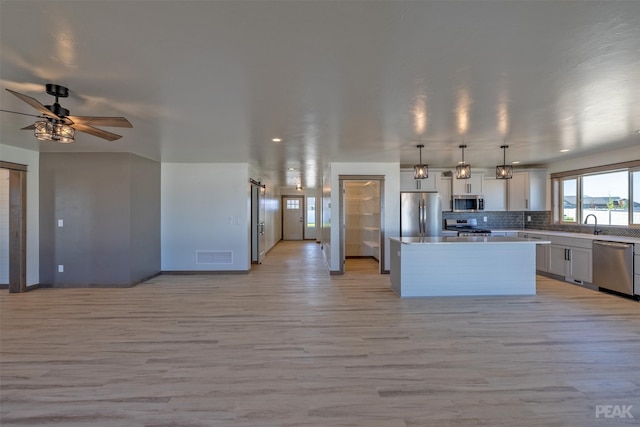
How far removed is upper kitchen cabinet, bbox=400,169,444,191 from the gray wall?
5.27 meters

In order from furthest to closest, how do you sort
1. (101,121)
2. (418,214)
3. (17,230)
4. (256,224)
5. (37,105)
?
(256,224)
(418,214)
(17,230)
(101,121)
(37,105)

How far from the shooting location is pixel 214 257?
263 inches

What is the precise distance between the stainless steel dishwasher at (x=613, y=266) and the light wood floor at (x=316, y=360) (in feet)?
0.96

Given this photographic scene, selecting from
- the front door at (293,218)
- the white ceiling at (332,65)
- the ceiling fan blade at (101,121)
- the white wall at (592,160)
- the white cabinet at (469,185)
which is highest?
the white ceiling at (332,65)

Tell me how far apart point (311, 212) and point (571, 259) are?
9860 millimetres

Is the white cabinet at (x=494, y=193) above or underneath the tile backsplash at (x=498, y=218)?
above

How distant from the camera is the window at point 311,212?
46.6 feet

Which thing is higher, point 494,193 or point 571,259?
point 494,193

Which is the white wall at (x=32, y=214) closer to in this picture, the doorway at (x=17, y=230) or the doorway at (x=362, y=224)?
the doorway at (x=17, y=230)

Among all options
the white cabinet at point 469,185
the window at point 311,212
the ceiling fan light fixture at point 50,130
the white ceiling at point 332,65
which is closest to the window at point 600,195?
the white cabinet at point 469,185

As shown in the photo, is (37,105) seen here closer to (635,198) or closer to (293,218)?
(635,198)

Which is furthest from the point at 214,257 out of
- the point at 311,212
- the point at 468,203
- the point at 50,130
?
the point at 311,212

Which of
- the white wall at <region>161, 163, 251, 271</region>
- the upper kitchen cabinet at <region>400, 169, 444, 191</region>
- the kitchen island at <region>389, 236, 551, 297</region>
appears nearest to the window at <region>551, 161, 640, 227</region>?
the kitchen island at <region>389, 236, 551, 297</region>

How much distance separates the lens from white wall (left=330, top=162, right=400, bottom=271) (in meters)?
6.53
